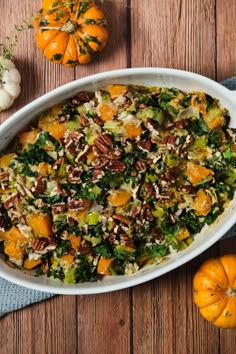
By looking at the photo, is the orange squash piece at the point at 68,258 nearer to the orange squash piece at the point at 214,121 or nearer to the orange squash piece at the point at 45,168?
the orange squash piece at the point at 45,168

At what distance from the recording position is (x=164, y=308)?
7.54 feet

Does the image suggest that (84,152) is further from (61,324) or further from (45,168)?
(61,324)

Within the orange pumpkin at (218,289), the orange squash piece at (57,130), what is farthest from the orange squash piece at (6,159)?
the orange pumpkin at (218,289)

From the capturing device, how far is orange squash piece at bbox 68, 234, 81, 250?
2.02 metres

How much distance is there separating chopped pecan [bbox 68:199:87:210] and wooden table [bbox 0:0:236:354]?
1.34 feet

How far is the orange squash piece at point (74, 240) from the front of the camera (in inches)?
79.4

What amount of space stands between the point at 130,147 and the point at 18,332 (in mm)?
792

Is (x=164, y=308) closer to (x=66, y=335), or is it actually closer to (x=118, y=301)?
(x=118, y=301)

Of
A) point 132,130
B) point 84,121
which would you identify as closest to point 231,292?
point 132,130

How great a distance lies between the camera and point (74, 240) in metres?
2.02

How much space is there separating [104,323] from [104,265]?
34 cm

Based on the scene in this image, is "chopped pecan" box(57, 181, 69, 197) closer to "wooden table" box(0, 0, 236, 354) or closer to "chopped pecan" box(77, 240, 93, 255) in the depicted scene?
"chopped pecan" box(77, 240, 93, 255)

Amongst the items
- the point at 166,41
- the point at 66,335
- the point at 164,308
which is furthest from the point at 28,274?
the point at 166,41

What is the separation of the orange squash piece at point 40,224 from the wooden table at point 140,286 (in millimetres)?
357
